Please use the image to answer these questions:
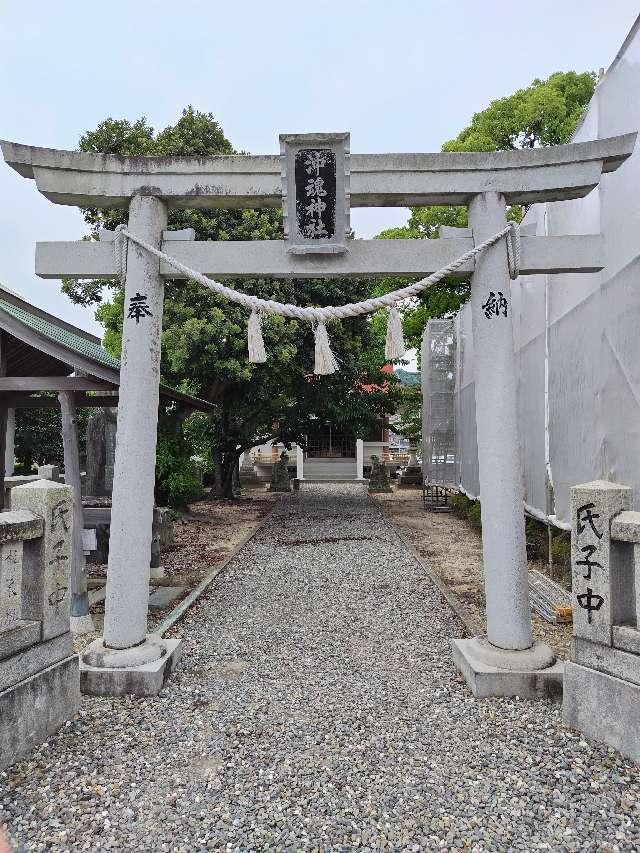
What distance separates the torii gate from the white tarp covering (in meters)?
0.70

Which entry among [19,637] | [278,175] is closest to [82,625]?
[19,637]

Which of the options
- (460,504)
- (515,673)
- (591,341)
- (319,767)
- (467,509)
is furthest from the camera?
(460,504)

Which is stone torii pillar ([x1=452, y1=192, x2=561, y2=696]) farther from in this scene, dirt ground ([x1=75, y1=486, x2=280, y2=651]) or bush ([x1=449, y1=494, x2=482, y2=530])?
bush ([x1=449, y1=494, x2=482, y2=530])

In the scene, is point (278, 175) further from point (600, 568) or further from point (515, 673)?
point (515, 673)

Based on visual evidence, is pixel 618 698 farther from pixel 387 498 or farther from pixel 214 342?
pixel 387 498

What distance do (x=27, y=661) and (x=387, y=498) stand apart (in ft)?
54.6

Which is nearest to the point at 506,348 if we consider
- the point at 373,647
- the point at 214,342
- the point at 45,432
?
the point at 373,647

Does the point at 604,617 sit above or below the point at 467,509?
above

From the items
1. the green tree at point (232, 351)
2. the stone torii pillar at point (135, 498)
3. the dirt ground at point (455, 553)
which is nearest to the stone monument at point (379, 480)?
the dirt ground at point (455, 553)

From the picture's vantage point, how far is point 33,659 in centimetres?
360

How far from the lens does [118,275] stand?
476cm

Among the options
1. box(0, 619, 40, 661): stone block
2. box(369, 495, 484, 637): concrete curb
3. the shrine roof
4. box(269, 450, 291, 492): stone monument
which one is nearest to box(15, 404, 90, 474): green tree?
box(269, 450, 291, 492): stone monument

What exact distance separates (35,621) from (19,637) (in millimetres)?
179

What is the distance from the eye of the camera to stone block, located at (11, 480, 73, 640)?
3.74 m
